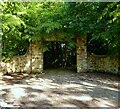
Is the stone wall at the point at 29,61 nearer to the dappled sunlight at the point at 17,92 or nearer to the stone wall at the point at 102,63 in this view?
the stone wall at the point at 102,63

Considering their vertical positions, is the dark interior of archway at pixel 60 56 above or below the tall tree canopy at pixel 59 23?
below

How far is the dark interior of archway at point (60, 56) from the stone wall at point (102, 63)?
2751 millimetres

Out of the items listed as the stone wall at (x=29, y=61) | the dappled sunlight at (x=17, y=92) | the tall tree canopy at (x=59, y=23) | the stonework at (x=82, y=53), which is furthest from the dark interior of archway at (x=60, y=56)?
the dappled sunlight at (x=17, y=92)

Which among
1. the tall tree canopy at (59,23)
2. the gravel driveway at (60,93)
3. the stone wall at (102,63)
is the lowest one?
the gravel driveway at (60,93)

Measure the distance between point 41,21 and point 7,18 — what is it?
2.91 m

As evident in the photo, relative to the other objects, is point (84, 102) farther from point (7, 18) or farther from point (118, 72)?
point (118, 72)

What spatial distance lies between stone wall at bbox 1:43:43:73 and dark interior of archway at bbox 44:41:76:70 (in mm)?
3150

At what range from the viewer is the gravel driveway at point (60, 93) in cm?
666

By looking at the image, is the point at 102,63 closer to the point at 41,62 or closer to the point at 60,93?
the point at 41,62

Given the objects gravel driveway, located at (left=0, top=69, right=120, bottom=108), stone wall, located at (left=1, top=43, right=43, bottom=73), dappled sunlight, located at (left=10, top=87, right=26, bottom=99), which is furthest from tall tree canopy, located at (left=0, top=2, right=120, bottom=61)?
dappled sunlight, located at (left=10, top=87, right=26, bottom=99)

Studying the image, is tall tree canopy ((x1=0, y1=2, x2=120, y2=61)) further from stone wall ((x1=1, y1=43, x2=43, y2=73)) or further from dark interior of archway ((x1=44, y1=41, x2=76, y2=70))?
dark interior of archway ((x1=44, y1=41, x2=76, y2=70))

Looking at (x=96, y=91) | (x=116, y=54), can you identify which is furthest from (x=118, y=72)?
(x=96, y=91)

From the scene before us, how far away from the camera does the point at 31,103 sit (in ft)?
21.4

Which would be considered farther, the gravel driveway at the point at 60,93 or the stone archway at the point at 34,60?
the stone archway at the point at 34,60
